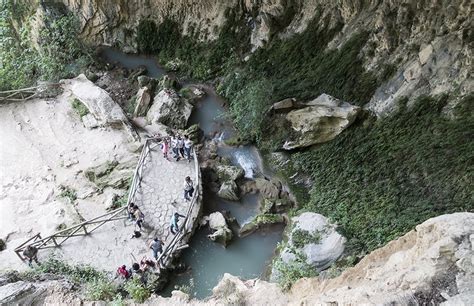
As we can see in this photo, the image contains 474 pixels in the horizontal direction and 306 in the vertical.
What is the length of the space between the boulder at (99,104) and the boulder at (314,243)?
9522 millimetres

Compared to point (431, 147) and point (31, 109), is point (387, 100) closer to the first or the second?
point (431, 147)

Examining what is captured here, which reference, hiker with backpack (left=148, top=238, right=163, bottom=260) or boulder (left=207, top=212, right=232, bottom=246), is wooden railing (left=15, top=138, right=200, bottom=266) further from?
boulder (left=207, top=212, right=232, bottom=246)

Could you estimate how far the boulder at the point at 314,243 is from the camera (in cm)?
1462

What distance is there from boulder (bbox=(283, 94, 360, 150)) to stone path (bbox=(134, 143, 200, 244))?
446cm

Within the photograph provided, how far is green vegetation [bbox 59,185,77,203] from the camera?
18250mm

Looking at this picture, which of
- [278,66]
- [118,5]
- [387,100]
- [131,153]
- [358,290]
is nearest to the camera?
[358,290]

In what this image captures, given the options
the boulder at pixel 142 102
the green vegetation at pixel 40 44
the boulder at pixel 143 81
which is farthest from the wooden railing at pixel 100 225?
the green vegetation at pixel 40 44

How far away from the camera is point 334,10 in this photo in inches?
826

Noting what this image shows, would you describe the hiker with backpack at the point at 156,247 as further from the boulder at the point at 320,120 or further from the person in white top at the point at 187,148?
the boulder at the point at 320,120

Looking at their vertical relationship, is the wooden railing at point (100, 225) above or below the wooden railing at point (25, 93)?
below

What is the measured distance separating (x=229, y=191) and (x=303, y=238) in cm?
413

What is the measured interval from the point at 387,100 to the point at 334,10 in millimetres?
5297

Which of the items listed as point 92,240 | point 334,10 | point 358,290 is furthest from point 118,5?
point 358,290

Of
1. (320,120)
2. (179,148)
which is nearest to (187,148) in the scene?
(179,148)
